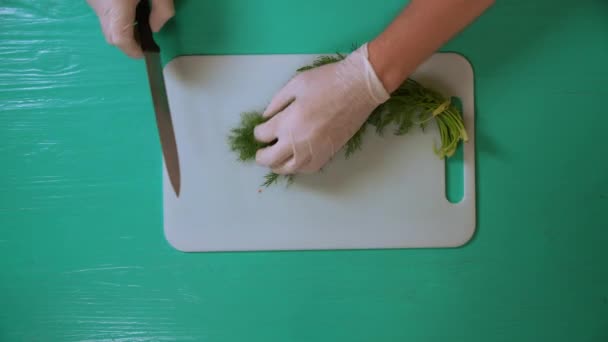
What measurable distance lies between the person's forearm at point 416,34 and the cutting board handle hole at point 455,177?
219mm

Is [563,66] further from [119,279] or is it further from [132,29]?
[119,279]

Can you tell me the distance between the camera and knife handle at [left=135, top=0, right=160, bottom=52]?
731 millimetres

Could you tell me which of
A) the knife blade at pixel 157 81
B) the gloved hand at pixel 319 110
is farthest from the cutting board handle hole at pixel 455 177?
the knife blade at pixel 157 81

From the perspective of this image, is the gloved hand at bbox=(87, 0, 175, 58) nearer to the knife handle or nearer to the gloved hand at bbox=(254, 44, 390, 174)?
the knife handle

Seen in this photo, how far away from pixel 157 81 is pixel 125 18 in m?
0.11

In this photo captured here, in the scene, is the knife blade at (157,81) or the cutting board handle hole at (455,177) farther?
the cutting board handle hole at (455,177)

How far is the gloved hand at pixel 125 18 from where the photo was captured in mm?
702

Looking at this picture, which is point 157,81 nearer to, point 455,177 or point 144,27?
point 144,27

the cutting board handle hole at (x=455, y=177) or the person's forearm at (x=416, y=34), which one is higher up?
the person's forearm at (x=416, y=34)

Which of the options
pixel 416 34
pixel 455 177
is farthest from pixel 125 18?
pixel 455 177

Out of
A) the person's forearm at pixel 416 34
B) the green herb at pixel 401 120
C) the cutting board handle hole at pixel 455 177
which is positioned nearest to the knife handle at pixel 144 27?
the green herb at pixel 401 120

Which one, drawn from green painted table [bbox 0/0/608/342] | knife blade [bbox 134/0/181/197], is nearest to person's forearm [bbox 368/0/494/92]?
green painted table [bbox 0/0/608/342]

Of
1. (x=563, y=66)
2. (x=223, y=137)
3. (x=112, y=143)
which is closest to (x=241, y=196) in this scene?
(x=223, y=137)

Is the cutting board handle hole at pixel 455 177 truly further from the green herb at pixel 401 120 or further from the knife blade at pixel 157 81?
the knife blade at pixel 157 81
